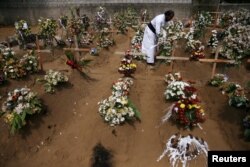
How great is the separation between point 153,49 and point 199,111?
2989 millimetres

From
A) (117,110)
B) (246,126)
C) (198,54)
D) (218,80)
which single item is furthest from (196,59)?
(117,110)

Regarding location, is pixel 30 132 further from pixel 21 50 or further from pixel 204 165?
pixel 21 50

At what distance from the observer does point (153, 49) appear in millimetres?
8547

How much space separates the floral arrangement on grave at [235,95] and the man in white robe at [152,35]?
229 centimetres

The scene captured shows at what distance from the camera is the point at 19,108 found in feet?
20.1

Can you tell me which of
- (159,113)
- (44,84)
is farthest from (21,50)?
(159,113)

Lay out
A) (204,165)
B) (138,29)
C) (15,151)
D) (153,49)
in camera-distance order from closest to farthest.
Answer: (204,165) < (15,151) < (153,49) < (138,29)

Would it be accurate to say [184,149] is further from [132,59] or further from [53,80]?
[132,59]

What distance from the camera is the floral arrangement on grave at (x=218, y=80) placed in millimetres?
7656

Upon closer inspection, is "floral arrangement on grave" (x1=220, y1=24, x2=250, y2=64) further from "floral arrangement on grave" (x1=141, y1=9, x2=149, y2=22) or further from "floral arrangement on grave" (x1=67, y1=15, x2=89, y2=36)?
"floral arrangement on grave" (x1=67, y1=15, x2=89, y2=36)

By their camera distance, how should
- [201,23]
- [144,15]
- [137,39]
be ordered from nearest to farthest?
[137,39], [201,23], [144,15]

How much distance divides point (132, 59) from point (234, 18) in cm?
466

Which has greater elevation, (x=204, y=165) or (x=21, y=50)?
(x=21, y=50)

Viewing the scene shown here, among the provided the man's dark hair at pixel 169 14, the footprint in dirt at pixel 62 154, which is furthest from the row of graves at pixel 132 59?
the footprint in dirt at pixel 62 154
